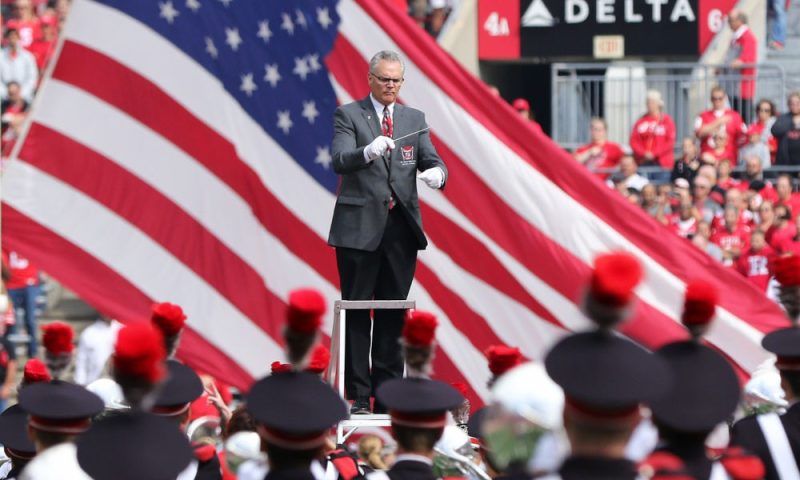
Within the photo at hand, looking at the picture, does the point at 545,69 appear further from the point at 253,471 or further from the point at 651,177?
the point at 253,471

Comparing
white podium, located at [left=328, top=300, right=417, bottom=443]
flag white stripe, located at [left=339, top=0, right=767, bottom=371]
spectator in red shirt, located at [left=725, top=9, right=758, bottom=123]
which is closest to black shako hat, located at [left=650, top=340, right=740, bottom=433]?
white podium, located at [left=328, top=300, right=417, bottom=443]

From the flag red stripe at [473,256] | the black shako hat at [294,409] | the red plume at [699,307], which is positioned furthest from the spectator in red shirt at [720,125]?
the black shako hat at [294,409]

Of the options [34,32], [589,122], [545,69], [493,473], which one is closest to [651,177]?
[589,122]

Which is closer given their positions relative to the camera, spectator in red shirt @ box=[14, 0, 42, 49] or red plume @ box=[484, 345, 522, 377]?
red plume @ box=[484, 345, 522, 377]

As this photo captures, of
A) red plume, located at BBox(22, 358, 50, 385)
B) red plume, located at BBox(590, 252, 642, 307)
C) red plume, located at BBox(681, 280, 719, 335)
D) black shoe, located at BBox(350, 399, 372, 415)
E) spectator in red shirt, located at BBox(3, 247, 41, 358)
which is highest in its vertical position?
red plume, located at BBox(590, 252, 642, 307)

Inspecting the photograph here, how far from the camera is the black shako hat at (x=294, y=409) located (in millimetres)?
4289

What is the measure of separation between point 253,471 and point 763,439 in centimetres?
169

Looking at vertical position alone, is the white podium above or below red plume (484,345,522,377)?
below

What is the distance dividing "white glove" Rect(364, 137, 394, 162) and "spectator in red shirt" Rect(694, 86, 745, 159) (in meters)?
9.65

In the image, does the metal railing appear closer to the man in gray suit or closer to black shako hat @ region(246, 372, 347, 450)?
the man in gray suit

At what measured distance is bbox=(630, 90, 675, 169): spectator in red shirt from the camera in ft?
57.4

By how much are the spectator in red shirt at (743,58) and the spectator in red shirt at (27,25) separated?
7.86 metres

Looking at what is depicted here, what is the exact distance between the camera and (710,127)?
1722cm

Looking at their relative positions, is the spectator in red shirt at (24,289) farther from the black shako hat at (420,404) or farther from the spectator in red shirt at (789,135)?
the black shako hat at (420,404)
